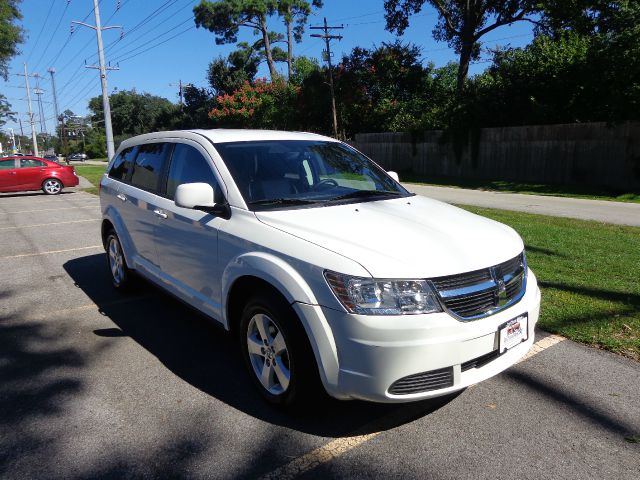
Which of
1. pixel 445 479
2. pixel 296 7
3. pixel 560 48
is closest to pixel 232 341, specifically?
pixel 445 479

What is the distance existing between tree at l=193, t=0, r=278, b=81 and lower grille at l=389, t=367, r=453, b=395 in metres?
45.5

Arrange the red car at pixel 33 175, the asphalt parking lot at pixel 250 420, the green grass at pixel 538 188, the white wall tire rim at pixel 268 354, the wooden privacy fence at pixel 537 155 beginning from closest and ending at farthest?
the asphalt parking lot at pixel 250 420 < the white wall tire rim at pixel 268 354 < the green grass at pixel 538 188 < the wooden privacy fence at pixel 537 155 < the red car at pixel 33 175

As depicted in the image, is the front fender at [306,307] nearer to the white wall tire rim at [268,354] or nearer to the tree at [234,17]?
the white wall tire rim at [268,354]

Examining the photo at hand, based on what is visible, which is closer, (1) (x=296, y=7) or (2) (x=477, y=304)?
(2) (x=477, y=304)

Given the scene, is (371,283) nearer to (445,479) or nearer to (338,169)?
(445,479)

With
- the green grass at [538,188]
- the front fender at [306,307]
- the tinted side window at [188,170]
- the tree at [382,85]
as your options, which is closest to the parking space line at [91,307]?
the tinted side window at [188,170]

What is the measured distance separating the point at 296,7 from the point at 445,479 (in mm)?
51592

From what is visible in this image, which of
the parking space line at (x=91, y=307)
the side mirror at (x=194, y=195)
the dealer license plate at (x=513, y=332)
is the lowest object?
the parking space line at (x=91, y=307)

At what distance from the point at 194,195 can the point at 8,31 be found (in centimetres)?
3951

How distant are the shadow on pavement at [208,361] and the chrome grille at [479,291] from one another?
0.83 m

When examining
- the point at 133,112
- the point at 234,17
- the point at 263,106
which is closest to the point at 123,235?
the point at 263,106

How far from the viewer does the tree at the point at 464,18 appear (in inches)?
1091

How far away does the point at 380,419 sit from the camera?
10.3 feet

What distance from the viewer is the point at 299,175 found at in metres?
3.89
